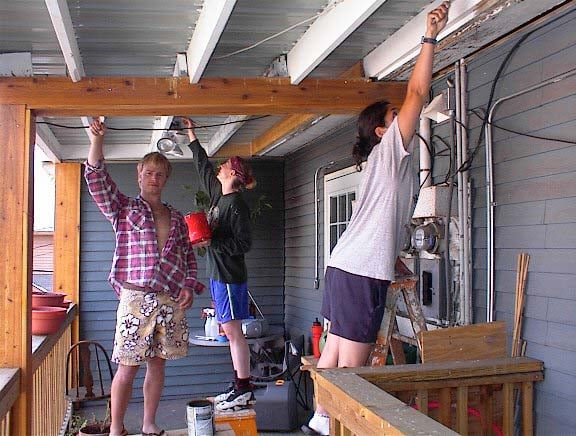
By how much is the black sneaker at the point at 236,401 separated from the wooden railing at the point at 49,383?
3.43 ft

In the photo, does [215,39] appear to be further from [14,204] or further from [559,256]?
[559,256]

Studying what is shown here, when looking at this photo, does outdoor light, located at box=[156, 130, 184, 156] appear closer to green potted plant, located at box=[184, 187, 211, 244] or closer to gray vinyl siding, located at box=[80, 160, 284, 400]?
green potted plant, located at box=[184, 187, 211, 244]

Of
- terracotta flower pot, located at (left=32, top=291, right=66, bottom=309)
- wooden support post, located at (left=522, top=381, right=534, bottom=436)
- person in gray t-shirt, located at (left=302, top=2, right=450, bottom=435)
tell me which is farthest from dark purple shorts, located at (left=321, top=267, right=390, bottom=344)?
terracotta flower pot, located at (left=32, top=291, right=66, bottom=309)

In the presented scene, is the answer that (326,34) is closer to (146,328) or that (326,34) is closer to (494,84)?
(494,84)

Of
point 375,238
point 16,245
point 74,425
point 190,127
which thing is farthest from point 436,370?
point 74,425

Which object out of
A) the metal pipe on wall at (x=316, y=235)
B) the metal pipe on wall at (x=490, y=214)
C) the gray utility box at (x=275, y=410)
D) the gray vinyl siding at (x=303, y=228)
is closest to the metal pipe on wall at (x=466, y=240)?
the metal pipe on wall at (x=490, y=214)

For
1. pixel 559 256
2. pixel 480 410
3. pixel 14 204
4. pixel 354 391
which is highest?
pixel 14 204

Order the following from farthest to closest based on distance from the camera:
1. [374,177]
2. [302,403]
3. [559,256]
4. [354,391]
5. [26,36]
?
[302,403] → [26,36] → [559,256] → [374,177] → [354,391]

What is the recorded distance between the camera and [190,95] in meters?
3.39

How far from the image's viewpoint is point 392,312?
9.20ft

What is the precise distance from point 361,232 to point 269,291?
507 centimetres

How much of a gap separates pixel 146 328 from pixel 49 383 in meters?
2.11

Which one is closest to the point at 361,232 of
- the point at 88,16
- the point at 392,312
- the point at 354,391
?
the point at 392,312

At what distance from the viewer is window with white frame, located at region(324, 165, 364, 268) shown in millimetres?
5231
